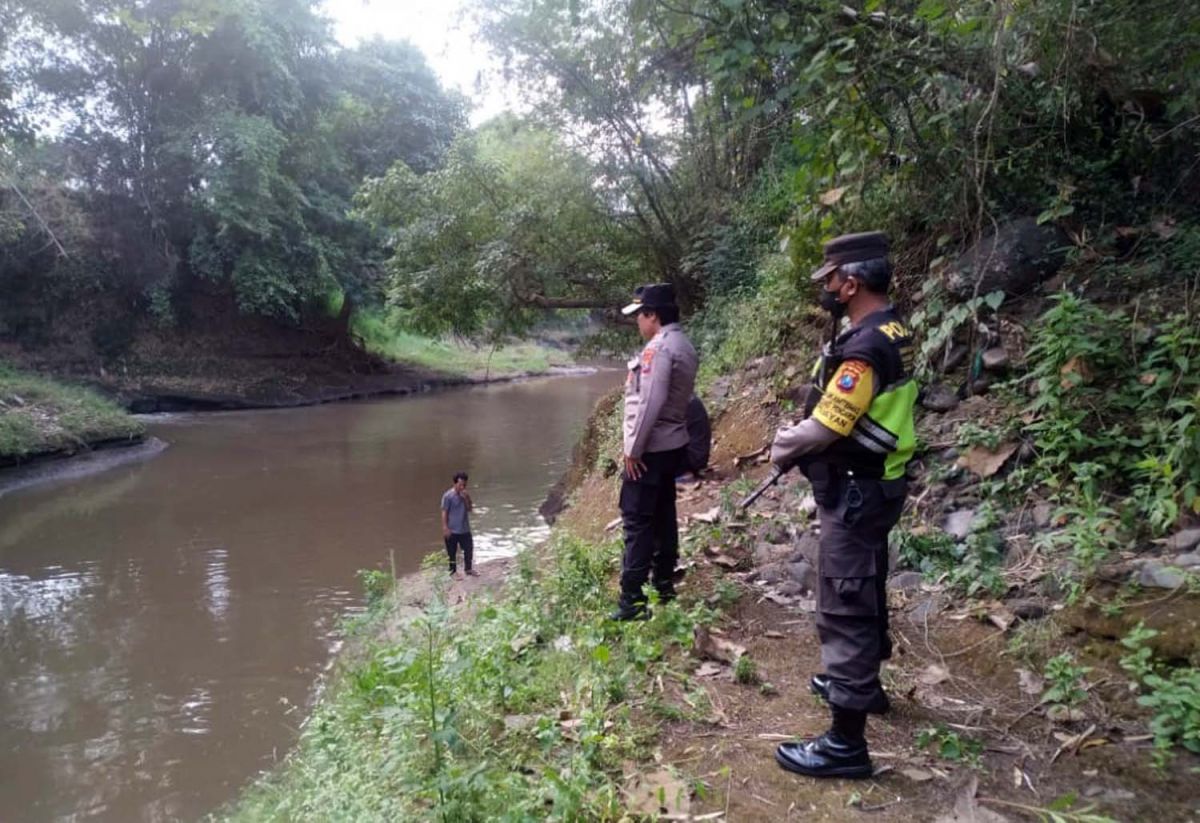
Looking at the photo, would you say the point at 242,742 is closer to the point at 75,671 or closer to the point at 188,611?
the point at 75,671

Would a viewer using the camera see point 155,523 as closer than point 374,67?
Yes

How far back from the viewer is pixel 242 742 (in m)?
5.93

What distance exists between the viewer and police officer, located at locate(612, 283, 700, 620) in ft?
12.2

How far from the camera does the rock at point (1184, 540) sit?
3.31 meters

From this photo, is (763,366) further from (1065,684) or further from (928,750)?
(928,750)

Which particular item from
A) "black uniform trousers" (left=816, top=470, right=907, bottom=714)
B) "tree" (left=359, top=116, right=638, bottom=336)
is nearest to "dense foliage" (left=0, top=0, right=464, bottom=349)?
"tree" (left=359, top=116, right=638, bottom=336)

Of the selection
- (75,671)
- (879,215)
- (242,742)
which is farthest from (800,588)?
(75,671)

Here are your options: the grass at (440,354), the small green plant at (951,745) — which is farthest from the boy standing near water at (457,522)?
the grass at (440,354)

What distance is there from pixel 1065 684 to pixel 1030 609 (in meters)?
0.58

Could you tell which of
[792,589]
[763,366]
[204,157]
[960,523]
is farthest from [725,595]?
[204,157]

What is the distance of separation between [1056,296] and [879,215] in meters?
1.86

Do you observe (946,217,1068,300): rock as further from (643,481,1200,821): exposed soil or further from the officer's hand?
the officer's hand

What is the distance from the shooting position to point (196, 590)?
9117 mm

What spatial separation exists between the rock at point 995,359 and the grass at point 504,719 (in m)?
2.47
